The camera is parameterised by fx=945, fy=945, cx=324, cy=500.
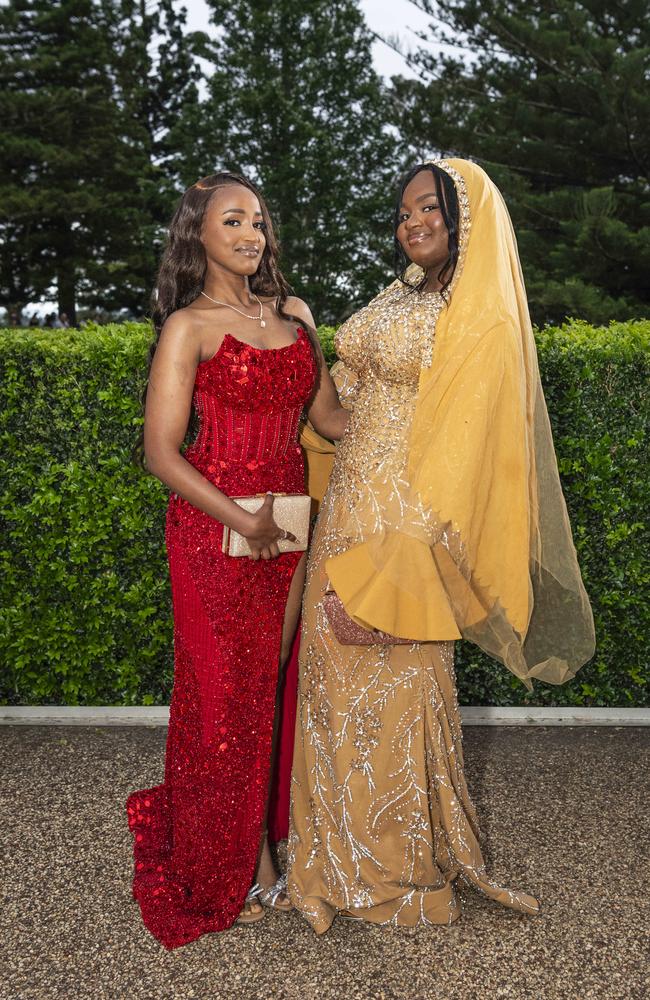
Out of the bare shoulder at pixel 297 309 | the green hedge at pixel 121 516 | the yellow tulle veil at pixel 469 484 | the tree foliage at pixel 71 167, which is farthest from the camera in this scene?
the tree foliage at pixel 71 167

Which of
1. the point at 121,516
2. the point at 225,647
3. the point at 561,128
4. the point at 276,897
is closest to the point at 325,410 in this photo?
the point at 225,647

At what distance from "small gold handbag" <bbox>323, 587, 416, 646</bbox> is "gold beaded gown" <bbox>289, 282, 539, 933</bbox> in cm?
13

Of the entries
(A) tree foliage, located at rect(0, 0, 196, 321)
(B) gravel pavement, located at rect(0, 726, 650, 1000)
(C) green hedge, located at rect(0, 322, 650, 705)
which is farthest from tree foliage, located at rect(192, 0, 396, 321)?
(B) gravel pavement, located at rect(0, 726, 650, 1000)

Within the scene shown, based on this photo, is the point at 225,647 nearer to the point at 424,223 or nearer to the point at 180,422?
the point at 180,422

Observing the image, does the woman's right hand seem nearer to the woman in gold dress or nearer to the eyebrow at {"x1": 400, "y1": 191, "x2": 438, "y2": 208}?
the woman in gold dress

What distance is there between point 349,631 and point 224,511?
1.65ft

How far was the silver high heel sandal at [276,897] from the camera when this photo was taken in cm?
304

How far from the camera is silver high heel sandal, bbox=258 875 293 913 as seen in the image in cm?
304

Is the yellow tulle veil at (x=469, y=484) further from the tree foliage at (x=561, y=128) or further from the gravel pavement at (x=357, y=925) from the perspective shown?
the tree foliage at (x=561, y=128)

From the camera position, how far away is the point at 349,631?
2.75 metres

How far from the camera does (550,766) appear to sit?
4219mm

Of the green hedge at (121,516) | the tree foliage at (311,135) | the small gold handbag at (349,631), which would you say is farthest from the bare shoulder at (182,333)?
the tree foliage at (311,135)

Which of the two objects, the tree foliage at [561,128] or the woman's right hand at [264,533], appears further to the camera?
the tree foliage at [561,128]

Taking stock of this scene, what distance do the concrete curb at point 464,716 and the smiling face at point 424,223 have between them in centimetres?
272
